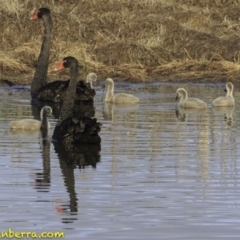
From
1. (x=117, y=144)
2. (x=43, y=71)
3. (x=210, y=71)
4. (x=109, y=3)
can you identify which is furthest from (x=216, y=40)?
(x=117, y=144)

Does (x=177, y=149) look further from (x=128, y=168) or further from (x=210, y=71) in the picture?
(x=210, y=71)

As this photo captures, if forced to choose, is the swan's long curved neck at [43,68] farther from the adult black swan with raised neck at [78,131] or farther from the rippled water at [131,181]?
the adult black swan with raised neck at [78,131]

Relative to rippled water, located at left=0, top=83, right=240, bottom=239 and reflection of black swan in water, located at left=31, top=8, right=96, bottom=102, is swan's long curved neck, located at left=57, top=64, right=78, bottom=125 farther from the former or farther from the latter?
reflection of black swan in water, located at left=31, top=8, right=96, bottom=102

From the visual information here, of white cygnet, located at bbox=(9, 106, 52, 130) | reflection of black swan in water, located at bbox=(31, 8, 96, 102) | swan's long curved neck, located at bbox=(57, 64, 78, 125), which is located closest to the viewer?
swan's long curved neck, located at bbox=(57, 64, 78, 125)

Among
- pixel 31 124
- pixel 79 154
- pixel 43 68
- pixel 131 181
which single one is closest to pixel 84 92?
pixel 43 68

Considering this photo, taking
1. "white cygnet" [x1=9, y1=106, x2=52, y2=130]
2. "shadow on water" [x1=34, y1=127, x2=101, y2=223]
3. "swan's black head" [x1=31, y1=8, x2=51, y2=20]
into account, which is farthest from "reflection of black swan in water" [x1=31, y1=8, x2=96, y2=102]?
"shadow on water" [x1=34, y1=127, x2=101, y2=223]

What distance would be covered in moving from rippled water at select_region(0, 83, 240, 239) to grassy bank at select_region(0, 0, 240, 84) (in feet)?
25.3

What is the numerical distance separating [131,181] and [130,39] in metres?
16.0

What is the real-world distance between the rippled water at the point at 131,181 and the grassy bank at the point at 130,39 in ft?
25.3

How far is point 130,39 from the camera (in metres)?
26.6

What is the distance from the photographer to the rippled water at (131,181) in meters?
8.77

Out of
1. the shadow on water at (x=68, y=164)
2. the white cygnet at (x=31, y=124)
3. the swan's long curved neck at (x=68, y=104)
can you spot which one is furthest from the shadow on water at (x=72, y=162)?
the white cygnet at (x=31, y=124)

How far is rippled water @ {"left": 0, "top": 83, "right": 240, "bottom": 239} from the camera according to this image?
8773 millimetres

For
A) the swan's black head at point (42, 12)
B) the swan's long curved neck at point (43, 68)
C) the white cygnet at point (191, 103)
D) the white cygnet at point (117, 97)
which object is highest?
the swan's black head at point (42, 12)
